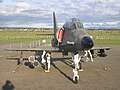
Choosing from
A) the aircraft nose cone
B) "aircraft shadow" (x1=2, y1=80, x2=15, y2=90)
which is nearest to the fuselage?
the aircraft nose cone

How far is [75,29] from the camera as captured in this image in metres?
14.9

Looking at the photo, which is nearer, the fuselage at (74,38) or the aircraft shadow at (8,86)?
the aircraft shadow at (8,86)

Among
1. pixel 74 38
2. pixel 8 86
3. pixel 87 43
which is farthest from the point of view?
pixel 74 38

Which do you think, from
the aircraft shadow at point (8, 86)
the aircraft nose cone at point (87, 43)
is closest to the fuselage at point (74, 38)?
the aircraft nose cone at point (87, 43)

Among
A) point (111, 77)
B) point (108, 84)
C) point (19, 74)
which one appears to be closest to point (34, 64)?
point (19, 74)

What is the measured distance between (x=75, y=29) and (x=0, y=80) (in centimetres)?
557

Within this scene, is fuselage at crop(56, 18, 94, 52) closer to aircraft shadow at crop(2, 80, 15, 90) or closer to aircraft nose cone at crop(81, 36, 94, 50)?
aircraft nose cone at crop(81, 36, 94, 50)

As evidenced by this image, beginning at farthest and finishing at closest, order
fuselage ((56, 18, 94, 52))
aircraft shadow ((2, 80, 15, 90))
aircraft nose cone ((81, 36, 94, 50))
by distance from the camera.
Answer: fuselage ((56, 18, 94, 52)) → aircraft nose cone ((81, 36, 94, 50)) → aircraft shadow ((2, 80, 15, 90))

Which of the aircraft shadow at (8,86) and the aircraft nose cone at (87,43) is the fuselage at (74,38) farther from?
the aircraft shadow at (8,86)

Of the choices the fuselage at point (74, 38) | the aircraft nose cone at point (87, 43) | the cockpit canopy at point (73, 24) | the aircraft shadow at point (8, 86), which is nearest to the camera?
the aircraft shadow at point (8, 86)

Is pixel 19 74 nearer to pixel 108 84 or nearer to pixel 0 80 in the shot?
pixel 0 80

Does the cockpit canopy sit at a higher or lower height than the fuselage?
higher

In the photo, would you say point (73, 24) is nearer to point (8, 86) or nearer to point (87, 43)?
point (87, 43)

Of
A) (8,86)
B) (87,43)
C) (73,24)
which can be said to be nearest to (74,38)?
(73,24)
